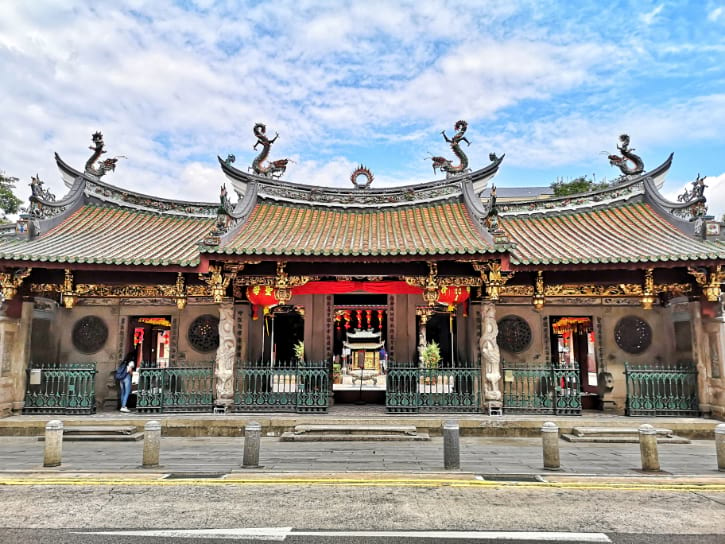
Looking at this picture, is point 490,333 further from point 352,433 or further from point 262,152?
point 262,152

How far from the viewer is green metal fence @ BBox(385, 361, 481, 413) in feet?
36.8

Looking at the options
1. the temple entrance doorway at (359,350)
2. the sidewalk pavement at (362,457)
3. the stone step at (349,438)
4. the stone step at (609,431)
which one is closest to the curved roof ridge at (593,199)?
the temple entrance doorway at (359,350)

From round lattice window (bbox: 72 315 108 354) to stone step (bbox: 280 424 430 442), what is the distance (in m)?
6.75

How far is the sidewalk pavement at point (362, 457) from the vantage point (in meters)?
7.46

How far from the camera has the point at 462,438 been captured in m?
10.3

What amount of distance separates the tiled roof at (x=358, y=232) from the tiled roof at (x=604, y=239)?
155 cm

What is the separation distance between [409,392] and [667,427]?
233 inches

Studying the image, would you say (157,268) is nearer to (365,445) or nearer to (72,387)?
(72,387)

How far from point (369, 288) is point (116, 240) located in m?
7.05

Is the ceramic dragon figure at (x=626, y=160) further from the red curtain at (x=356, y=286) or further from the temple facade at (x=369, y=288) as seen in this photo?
the red curtain at (x=356, y=286)

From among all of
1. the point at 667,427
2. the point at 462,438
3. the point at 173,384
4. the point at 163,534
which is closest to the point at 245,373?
the point at 173,384

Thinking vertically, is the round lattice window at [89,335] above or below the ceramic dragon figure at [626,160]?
below

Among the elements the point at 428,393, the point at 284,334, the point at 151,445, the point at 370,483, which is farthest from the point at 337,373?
the point at 370,483

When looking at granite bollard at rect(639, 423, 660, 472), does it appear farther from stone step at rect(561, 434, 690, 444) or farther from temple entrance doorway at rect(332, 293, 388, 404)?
temple entrance doorway at rect(332, 293, 388, 404)
